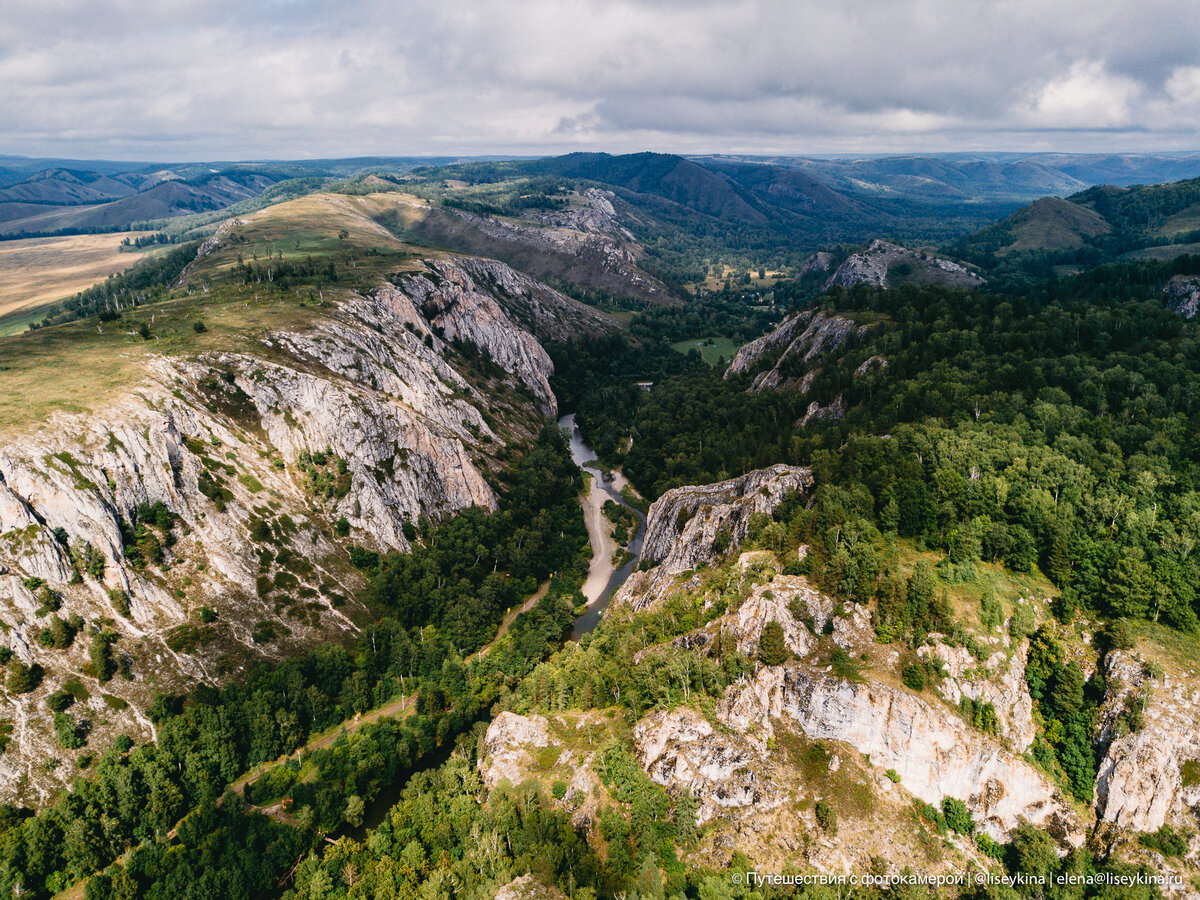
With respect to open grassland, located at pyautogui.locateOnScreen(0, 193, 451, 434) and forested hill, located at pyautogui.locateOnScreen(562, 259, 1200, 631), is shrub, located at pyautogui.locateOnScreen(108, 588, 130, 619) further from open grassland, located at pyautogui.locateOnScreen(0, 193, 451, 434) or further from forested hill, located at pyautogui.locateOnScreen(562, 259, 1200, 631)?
forested hill, located at pyautogui.locateOnScreen(562, 259, 1200, 631)

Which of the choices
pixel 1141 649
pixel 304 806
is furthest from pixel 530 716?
pixel 1141 649

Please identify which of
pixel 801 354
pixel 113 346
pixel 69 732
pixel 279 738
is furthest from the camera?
pixel 801 354

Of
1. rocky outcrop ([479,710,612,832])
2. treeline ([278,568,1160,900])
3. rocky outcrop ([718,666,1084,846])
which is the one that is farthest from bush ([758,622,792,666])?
rocky outcrop ([479,710,612,832])

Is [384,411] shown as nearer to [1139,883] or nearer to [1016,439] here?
[1016,439]

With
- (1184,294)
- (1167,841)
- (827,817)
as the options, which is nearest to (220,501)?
(827,817)

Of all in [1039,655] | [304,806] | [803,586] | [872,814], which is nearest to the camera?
[872,814]

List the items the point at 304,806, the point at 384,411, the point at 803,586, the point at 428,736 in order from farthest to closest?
the point at 384,411, the point at 428,736, the point at 304,806, the point at 803,586

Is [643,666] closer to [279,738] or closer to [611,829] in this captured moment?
[611,829]
